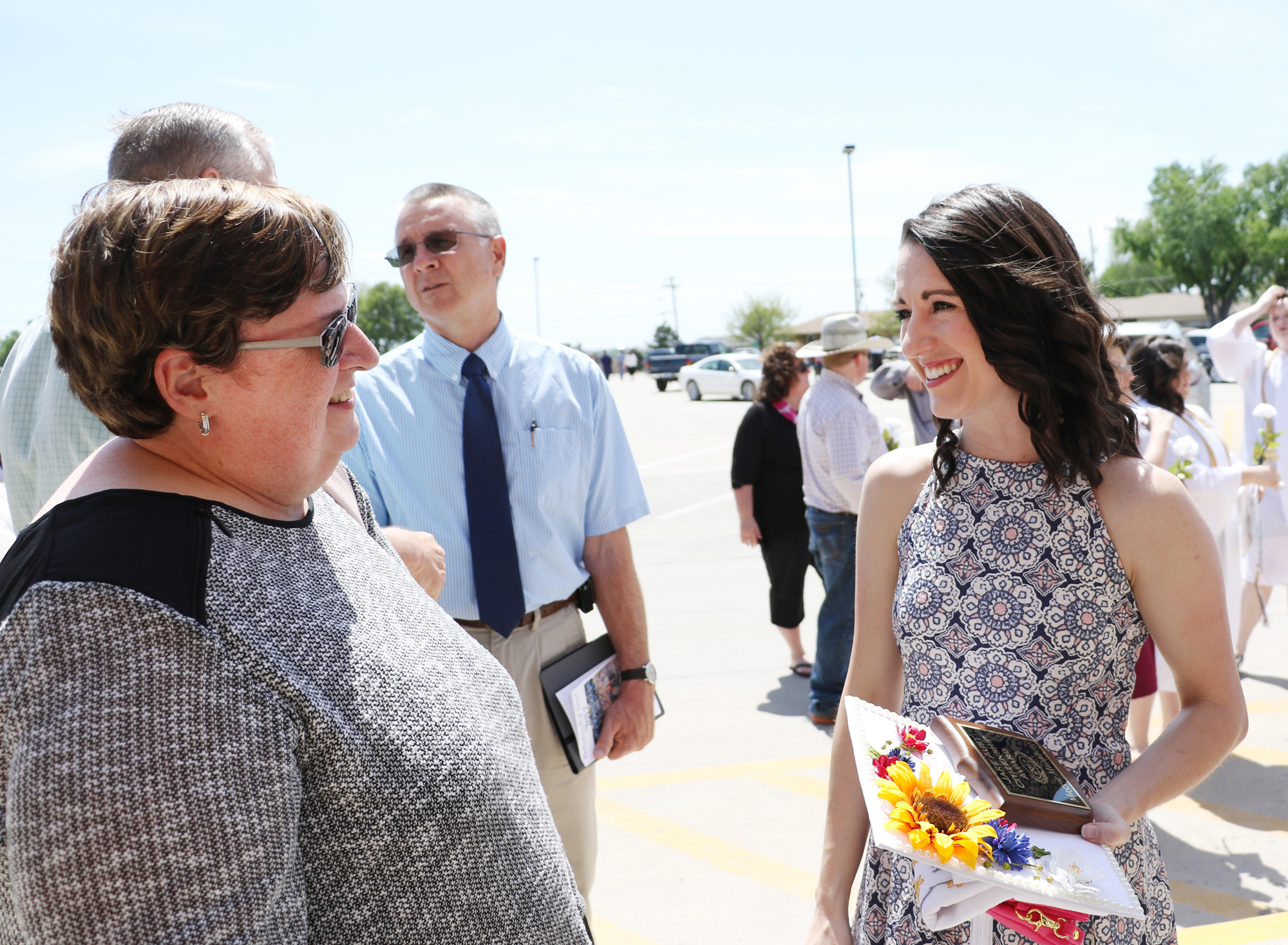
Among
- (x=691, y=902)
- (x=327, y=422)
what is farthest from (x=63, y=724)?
(x=691, y=902)

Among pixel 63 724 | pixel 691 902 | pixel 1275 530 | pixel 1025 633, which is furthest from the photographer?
pixel 1275 530

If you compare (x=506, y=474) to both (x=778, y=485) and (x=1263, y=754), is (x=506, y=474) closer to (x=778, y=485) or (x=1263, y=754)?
(x=778, y=485)

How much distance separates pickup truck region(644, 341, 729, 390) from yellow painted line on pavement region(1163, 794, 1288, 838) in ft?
111

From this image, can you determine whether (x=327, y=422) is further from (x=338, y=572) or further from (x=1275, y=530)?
(x=1275, y=530)

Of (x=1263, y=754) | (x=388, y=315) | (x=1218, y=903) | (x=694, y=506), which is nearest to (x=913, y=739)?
(x=1218, y=903)

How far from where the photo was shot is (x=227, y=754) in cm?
97

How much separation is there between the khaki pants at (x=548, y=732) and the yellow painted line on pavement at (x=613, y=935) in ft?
2.02

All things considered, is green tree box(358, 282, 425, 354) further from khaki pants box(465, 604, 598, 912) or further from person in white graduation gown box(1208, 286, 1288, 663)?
khaki pants box(465, 604, 598, 912)

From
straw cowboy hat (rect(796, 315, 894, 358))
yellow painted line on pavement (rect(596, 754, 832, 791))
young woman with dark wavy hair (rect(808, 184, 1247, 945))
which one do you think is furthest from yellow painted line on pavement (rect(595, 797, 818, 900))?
straw cowboy hat (rect(796, 315, 894, 358))

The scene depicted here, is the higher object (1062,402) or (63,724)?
(1062,402)

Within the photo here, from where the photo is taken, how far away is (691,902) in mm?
3609

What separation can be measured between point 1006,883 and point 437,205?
2551 mm

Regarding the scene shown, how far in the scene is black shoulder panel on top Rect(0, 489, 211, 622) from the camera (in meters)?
0.97

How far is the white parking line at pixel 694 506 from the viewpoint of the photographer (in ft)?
38.4
